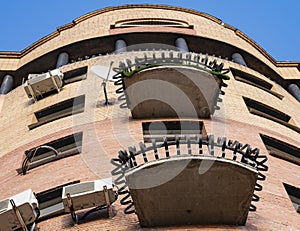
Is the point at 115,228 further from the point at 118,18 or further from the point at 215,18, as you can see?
the point at 215,18

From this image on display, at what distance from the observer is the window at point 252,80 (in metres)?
19.3

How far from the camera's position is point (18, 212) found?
8.99 meters

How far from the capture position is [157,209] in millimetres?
8297

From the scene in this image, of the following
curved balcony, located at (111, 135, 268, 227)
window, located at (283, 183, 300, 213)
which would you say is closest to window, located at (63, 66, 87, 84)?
window, located at (283, 183, 300, 213)

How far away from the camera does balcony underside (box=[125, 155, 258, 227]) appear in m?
7.93

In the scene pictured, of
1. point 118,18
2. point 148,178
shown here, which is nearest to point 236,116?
point 148,178

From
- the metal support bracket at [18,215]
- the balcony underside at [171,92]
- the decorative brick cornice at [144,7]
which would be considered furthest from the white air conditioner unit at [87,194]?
the decorative brick cornice at [144,7]

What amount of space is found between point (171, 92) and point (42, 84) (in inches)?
189

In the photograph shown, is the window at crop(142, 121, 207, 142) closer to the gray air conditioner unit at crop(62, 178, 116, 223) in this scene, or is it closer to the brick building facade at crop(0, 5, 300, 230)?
the brick building facade at crop(0, 5, 300, 230)

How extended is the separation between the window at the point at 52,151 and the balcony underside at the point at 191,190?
4.37 meters

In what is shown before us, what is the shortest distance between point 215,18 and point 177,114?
14.9 m

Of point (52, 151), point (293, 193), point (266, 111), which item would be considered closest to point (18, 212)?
point (52, 151)

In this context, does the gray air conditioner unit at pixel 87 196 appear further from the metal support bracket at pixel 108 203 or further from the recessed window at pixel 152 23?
the recessed window at pixel 152 23

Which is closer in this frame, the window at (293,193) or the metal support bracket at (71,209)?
the metal support bracket at (71,209)
